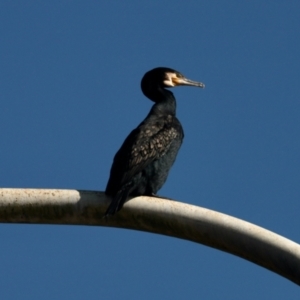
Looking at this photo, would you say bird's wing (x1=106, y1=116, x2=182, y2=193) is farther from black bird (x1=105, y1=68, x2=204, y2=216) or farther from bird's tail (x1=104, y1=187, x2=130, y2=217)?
Answer: bird's tail (x1=104, y1=187, x2=130, y2=217)

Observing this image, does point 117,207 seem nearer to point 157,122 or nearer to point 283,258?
point 283,258

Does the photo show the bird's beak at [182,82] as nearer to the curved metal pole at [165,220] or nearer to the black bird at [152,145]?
the black bird at [152,145]

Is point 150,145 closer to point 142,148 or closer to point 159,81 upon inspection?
point 142,148

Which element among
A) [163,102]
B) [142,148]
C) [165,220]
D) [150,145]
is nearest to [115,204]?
[165,220]

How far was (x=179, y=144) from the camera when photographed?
818 centimetres

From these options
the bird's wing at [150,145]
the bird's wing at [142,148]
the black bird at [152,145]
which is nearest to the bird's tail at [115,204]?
the black bird at [152,145]

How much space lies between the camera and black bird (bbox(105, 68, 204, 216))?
24.1 feet

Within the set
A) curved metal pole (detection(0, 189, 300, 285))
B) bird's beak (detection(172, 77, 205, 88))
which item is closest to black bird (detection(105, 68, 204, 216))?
bird's beak (detection(172, 77, 205, 88))

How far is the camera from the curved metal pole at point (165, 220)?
473 cm

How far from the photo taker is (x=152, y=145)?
7754 mm

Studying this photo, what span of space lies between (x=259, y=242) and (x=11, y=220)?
A: 131 centimetres

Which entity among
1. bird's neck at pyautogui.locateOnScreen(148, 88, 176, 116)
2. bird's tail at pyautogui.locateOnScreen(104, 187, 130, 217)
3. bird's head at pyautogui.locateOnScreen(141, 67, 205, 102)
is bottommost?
bird's tail at pyautogui.locateOnScreen(104, 187, 130, 217)

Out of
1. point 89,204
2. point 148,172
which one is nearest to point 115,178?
point 148,172

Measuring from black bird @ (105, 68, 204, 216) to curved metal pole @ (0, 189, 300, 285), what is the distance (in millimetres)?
1000
